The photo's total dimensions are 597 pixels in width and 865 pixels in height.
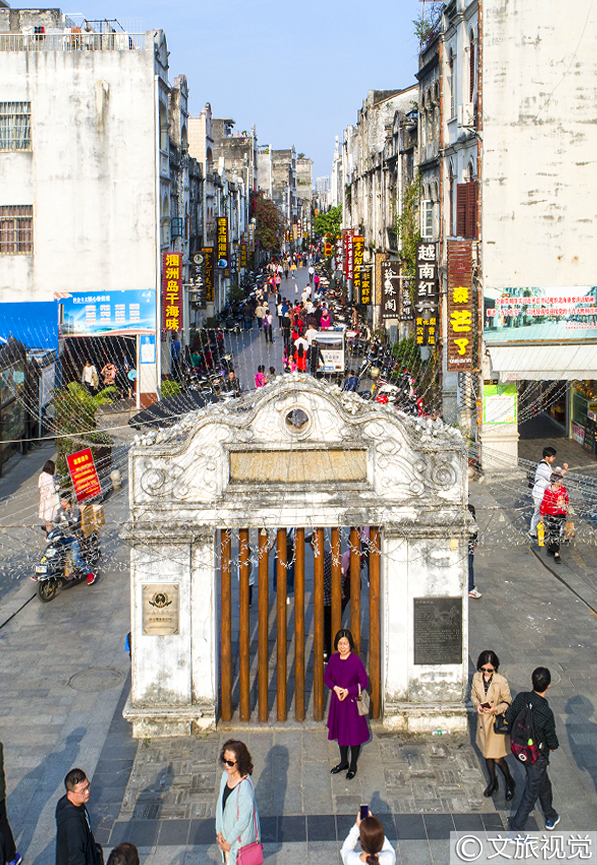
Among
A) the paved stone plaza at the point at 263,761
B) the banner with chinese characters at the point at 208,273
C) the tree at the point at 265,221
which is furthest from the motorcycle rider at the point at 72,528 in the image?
the tree at the point at 265,221

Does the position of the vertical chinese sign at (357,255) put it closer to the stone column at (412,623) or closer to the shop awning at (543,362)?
the shop awning at (543,362)

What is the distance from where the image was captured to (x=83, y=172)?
3144 cm

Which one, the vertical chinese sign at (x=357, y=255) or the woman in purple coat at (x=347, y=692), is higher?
the vertical chinese sign at (x=357, y=255)

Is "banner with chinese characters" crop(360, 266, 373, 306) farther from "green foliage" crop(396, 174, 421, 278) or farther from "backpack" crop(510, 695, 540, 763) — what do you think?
"backpack" crop(510, 695, 540, 763)

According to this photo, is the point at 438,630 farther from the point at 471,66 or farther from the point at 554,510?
the point at 471,66

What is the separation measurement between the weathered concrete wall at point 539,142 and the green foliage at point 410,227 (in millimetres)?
9458

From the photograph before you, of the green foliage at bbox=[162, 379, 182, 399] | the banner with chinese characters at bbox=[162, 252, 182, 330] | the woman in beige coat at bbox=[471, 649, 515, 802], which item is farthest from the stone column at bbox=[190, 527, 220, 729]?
the banner with chinese characters at bbox=[162, 252, 182, 330]

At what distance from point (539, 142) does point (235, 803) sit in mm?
19851

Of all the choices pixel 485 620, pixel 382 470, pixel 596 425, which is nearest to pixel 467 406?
pixel 596 425

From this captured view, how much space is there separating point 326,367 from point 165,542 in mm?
24576

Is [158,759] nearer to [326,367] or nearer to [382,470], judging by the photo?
[382,470]

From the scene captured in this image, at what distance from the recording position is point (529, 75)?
2369 cm

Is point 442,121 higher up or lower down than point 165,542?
higher up

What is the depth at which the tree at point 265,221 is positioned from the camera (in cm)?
8794
